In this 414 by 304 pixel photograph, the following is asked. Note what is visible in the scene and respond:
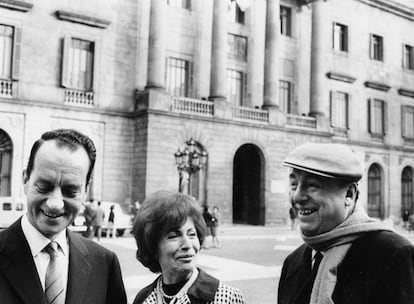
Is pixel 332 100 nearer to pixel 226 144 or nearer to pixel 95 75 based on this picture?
pixel 226 144

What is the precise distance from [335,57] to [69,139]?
3223 cm

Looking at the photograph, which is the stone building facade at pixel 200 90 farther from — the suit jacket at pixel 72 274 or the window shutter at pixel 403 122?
the suit jacket at pixel 72 274

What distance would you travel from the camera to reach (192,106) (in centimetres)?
2505

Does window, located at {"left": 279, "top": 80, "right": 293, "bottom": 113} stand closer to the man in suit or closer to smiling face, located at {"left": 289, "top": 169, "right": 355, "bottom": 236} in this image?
smiling face, located at {"left": 289, "top": 169, "right": 355, "bottom": 236}

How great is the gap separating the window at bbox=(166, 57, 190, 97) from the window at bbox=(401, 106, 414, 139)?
18591mm

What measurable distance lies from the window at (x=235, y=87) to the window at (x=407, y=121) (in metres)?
14.9

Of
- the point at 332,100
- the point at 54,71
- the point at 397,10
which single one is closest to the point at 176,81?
the point at 54,71

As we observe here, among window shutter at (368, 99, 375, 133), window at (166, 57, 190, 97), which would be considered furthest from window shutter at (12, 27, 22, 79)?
window shutter at (368, 99, 375, 133)

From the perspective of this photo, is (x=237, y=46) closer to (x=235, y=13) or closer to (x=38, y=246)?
(x=235, y=13)

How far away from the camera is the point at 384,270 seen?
93.0 inches

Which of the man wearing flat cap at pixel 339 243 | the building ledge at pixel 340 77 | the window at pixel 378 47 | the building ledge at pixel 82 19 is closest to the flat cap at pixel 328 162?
the man wearing flat cap at pixel 339 243

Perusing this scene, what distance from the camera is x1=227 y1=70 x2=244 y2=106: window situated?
28.2m

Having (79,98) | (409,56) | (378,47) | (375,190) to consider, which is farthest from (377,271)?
(409,56)

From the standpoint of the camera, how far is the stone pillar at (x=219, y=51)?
84.9 ft
